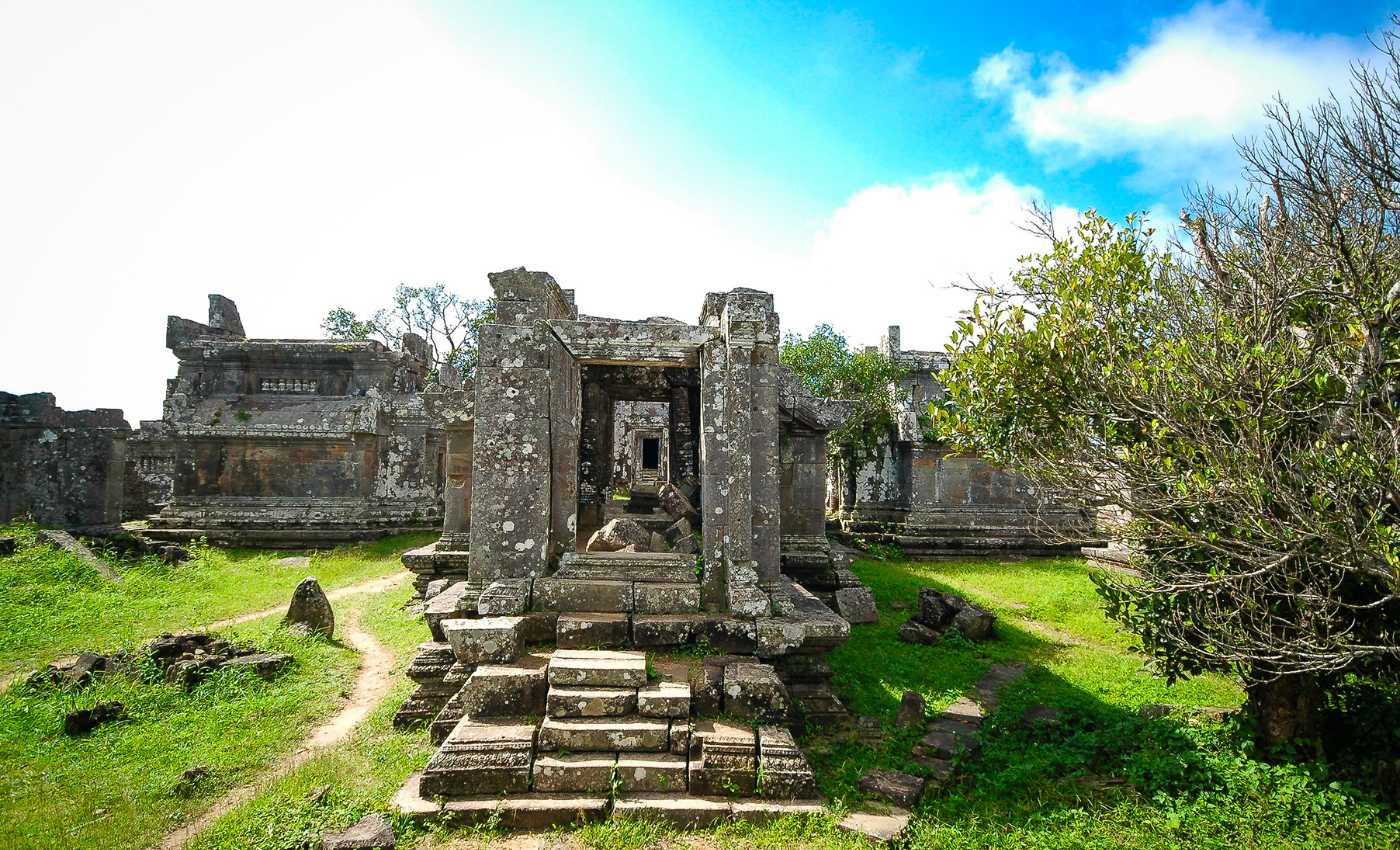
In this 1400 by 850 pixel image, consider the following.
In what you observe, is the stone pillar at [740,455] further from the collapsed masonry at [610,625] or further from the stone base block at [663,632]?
the stone base block at [663,632]

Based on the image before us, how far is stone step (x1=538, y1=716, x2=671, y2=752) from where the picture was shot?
4863 millimetres

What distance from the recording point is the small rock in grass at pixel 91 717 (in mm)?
6039

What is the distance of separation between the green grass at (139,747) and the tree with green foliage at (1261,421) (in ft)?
25.0

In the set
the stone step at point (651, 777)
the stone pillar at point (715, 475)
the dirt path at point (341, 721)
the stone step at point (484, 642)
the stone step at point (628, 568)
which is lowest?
the dirt path at point (341, 721)

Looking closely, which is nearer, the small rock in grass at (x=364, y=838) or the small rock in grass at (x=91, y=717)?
the small rock in grass at (x=364, y=838)

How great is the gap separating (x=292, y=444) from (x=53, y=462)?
14.8ft

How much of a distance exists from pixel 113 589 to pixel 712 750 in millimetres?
12138

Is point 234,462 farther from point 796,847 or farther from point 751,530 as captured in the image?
point 796,847

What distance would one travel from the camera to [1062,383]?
20.0 ft

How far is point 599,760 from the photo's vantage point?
481 centimetres

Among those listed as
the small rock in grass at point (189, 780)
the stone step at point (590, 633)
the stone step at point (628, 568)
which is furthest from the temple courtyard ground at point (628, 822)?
the stone step at point (628, 568)

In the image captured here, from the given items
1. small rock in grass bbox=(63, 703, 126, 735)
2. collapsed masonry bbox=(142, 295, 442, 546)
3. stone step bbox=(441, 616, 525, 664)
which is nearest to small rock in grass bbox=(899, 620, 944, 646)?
stone step bbox=(441, 616, 525, 664)

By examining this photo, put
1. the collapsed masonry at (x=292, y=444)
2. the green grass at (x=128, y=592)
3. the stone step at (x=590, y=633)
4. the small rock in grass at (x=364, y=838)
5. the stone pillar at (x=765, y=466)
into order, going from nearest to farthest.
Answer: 1. the small rock in grass at (x=364, y=838)
2. the stone step at (x=590, y=633)
3. the stone pillar at (x=765, y=466)
4. the green grass at (x=128, y=592)
5. the collapsed masonry at (x=292, y=444)

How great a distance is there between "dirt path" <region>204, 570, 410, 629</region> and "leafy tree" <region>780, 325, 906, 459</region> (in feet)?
34.8
